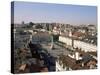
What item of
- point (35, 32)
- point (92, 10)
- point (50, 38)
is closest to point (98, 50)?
point (92, 10)

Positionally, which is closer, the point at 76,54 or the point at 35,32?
the point at 35,32

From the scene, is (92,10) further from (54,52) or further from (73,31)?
(54,52)

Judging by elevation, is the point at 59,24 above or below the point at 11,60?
above

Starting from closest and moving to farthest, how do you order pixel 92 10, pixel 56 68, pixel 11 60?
pixel 11 60, pixel 56 68, pixel 92 10

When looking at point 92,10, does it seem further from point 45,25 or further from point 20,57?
point 20,57

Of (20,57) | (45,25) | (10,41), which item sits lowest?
(20,57)

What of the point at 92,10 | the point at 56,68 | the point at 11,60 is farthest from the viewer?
the point at 92,10

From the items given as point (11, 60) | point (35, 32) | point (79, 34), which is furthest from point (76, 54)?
point (11, 60)
